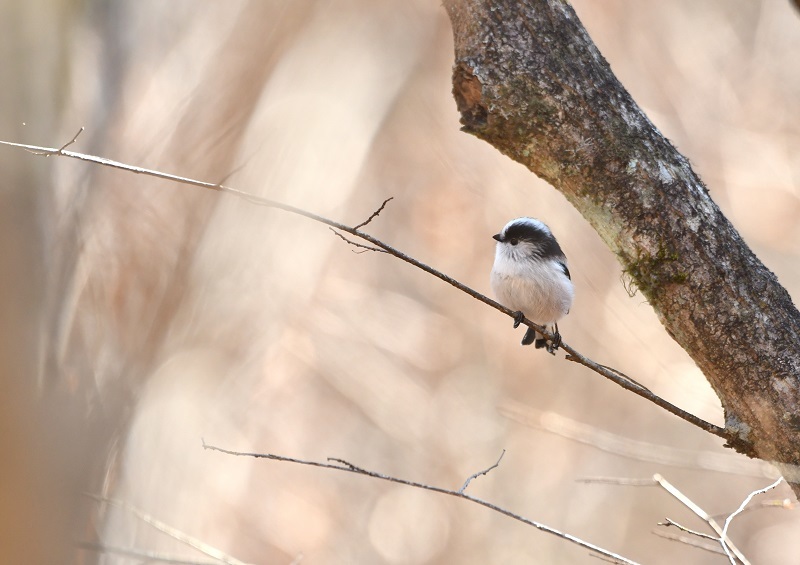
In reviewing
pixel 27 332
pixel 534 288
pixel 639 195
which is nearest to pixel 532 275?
pixel 534 288

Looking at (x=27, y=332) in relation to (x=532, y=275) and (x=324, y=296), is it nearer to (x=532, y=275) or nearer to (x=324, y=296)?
(x=532, y=275)

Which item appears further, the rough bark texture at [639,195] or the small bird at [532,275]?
the small bird at [532,275]

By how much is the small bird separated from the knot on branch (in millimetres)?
1231

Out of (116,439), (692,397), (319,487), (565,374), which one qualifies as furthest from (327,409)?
(116,439)

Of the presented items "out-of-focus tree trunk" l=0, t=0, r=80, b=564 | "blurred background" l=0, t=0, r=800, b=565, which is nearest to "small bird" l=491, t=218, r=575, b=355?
"blurred background" l=0, t=0, r=800, b=565

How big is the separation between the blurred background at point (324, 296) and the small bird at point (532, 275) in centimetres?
75

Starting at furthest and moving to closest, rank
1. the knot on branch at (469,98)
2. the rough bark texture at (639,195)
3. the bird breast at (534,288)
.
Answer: the bird breast at (534,288), the knot on branch at (469,98), the rough bark texture at (639,195)

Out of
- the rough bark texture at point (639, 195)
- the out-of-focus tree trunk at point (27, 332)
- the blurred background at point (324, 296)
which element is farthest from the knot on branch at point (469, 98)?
the out-of-focus tree trunk at point (27, 332)

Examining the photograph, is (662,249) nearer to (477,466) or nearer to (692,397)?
(692,397)

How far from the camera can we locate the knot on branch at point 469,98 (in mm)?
2158

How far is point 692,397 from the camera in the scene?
5133 mm

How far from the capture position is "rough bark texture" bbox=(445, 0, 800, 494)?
1987mm

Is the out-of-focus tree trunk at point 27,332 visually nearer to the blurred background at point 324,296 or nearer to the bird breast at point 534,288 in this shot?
the blurred background at point 324,296

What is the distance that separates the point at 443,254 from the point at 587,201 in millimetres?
4676
